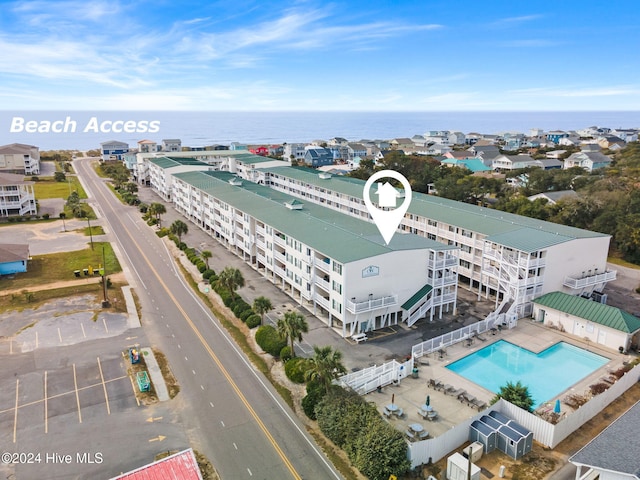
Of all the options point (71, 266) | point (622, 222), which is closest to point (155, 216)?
point (71, 266)

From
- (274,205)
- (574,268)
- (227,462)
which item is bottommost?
(227,462)

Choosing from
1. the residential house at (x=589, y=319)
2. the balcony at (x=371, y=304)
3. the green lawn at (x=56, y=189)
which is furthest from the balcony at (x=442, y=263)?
the green lawn at (x=56, y=189)

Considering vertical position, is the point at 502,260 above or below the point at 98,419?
above

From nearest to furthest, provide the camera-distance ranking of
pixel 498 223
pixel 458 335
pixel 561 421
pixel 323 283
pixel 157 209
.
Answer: pixel 561 421 → pixel 458 335 → pixel 323 283 → pixel 498 223 → pixel 157 209

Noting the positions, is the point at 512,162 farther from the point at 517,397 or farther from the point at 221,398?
the point at 221,398

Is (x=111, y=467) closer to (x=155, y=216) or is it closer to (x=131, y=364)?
(x=131, y=364)

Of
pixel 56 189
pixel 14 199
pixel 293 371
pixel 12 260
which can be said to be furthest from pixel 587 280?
pixel 56 189

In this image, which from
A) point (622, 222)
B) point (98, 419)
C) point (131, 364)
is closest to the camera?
point (98, 419)
